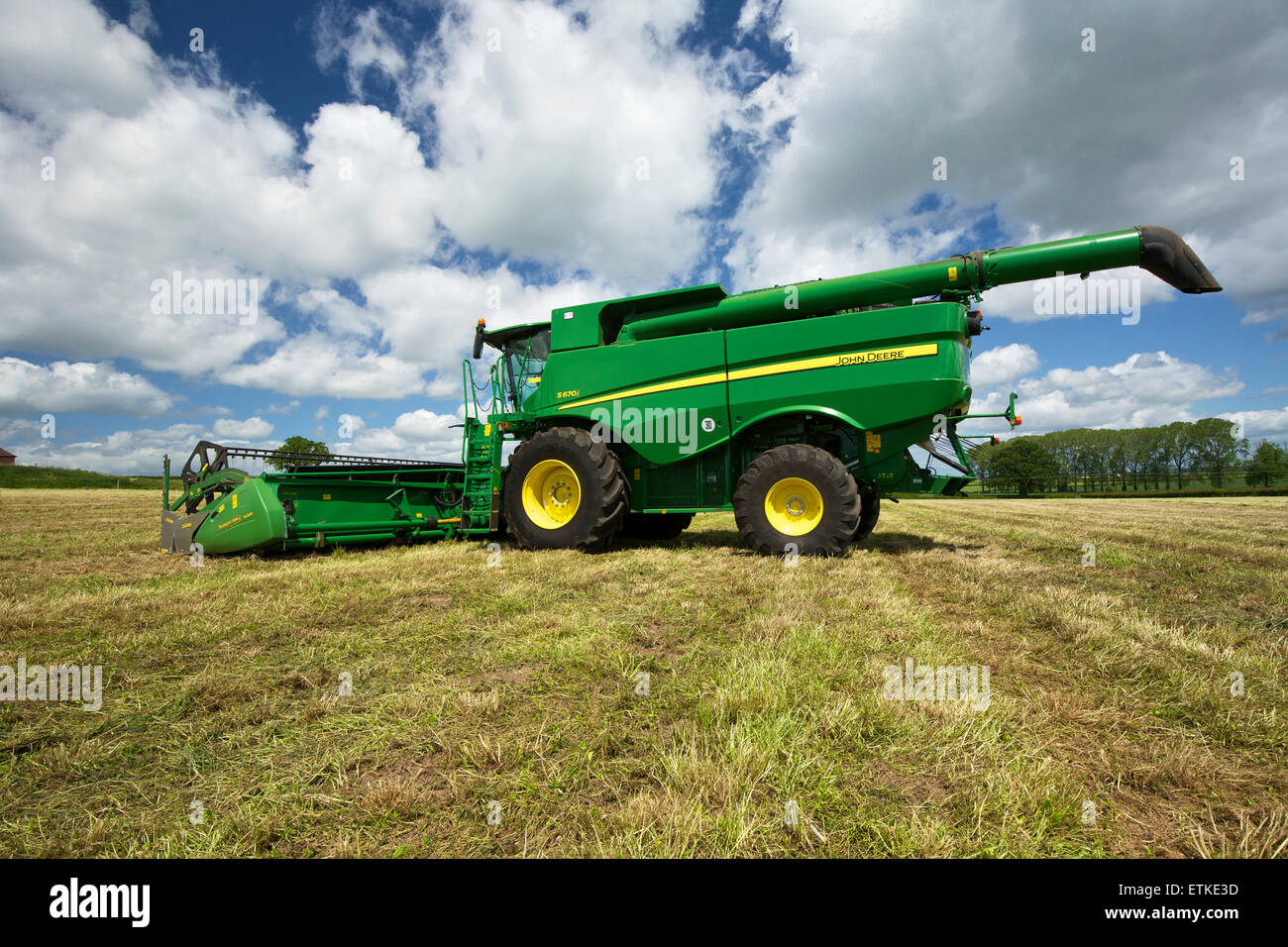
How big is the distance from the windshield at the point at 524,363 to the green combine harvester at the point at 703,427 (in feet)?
0.10

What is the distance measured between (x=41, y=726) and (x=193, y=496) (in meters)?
5.95

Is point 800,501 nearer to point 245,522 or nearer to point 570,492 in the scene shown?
point 570,492

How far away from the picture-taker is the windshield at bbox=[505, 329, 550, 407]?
26.8 ft

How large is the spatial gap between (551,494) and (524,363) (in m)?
2.15

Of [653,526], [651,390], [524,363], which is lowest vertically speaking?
[653,526]

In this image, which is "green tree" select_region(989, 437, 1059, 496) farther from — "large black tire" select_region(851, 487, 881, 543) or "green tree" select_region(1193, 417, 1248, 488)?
"large black tire" select_region(851, 487, 881, 543)

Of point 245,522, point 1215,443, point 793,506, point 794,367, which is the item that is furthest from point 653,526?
point 1215,443

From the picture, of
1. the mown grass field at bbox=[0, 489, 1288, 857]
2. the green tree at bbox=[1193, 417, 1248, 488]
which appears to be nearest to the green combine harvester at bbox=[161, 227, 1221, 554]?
the mown grass field at bbox=[0, 489, 1288, 857]

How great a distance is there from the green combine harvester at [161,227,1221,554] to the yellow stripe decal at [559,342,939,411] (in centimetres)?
2

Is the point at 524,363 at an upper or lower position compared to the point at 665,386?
upper

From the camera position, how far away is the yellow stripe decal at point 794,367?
19.6 feet

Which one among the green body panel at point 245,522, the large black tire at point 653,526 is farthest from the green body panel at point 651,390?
the green body panel at point 245,522

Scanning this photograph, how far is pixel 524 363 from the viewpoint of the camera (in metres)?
8.36
